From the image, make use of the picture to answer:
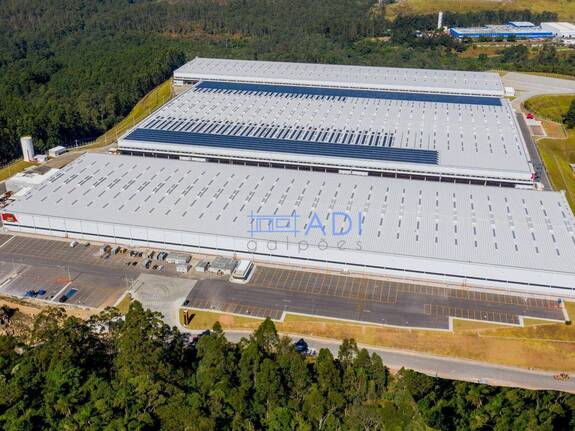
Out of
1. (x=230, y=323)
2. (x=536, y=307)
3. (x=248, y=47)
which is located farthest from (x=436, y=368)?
(x=248, y=47)

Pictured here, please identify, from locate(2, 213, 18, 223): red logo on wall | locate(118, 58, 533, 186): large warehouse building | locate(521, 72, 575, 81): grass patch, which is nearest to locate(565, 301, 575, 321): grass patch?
locate(118, 58, 533, 186): large warehouse building

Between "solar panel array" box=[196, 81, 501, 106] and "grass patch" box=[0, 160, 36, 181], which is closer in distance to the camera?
"grass patch" box=[0, 160, 36, 181]

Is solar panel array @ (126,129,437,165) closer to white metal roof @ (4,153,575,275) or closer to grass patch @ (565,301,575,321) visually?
white metal roof @ (4,153,575,275)

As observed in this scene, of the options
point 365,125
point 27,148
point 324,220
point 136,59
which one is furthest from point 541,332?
point 136,59

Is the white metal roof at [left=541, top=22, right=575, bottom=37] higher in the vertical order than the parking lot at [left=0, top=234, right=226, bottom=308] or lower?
higher

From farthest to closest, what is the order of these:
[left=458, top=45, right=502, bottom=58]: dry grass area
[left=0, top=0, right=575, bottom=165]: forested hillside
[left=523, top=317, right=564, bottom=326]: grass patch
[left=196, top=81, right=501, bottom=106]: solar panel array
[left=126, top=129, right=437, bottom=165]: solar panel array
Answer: [left=458, top=45, right=502, bottom=58]: dry grass area → [left=0, top=0, right=575, bottom=165]: forested hillside → [left=196, top=81, right=501, bottom=106]: solar panel array → [left=126, top=129, right=437, bottom=165]: solar panel array → [left=523, top=317, right=564, bottom=326]: grass patch

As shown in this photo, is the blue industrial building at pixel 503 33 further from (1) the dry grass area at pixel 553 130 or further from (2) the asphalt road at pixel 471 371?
(2) the asphalt road at pixel 471 371

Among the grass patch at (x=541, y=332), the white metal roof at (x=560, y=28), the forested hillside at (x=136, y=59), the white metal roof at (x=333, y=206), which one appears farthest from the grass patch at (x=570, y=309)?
the white metal roof at (x=560, y=28)
